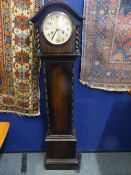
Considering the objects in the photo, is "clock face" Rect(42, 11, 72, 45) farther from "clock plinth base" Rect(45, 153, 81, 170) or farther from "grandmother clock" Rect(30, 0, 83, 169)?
"clock plinth base" Rect(45, 153, 81, 170)

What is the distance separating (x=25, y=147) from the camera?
215 centimetres

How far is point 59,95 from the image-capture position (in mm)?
1754

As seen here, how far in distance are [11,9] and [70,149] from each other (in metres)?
1.13

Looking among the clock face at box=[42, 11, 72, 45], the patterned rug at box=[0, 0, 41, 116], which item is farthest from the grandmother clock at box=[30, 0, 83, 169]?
the patterned rug at box=[0, 0, 41, 116]

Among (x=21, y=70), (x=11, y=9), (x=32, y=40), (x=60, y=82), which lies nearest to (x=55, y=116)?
(x=60, y=82)

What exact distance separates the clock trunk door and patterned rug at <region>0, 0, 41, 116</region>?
0.63 ft

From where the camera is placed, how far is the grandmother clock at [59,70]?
1.53 m

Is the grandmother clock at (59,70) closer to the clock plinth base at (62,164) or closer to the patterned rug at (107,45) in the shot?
the clock plinth base at (62,164)

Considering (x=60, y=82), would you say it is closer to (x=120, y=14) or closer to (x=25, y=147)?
(x=120, y=14)

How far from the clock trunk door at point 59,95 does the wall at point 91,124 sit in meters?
0.20

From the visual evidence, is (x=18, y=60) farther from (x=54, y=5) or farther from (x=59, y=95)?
(x=54, y=5)

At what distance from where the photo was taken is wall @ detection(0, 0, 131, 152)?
6.52ft

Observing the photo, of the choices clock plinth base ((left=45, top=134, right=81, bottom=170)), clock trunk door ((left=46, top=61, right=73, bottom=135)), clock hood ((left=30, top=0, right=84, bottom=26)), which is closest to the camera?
clock hood ((left=30, top=0, right=84, bottom=26))

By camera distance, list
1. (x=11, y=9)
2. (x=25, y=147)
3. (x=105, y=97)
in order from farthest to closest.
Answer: (x=25, y=147) → (x=105, y=97) → (x=11, y=9)
